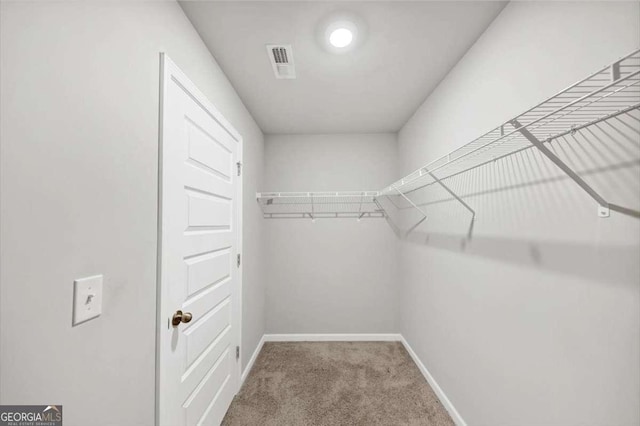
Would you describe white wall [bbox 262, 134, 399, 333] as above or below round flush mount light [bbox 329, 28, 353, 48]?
below

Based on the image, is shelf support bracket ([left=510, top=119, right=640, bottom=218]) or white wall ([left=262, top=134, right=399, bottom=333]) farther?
white wall ([left=262, top=134, right=399, bottom=333])

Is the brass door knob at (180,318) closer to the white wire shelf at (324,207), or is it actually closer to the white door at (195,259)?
the white door at (195,259)

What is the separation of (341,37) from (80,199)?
4.79 feet

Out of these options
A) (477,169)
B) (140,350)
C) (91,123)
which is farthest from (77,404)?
(477,169)

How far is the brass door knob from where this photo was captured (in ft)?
4.17

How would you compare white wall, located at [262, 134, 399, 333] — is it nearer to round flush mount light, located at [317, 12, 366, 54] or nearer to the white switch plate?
round flush mount light, located at [317, 12, 366, 54]

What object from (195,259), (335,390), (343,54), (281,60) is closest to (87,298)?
(195,259)

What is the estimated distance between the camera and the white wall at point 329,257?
3.16 meters

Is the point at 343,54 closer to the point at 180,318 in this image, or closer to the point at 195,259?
the point at 195,259

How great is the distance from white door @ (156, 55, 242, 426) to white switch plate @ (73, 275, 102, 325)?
0.33 m

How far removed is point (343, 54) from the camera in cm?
169

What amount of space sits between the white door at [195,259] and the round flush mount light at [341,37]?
82cm

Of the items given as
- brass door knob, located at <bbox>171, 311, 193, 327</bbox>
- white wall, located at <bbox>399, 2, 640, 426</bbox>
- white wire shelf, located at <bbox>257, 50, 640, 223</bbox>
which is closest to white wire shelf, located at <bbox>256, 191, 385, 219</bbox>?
white wire shelf, located at <bbox>257, 50, 640, 223</bbox>

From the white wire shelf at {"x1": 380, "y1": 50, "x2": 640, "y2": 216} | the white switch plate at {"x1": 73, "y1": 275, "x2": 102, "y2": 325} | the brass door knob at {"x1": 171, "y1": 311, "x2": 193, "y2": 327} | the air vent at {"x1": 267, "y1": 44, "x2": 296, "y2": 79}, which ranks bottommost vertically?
the brass door knob at {"x1": 171, "y1": 311, "x2": 193, "y2": 327}
